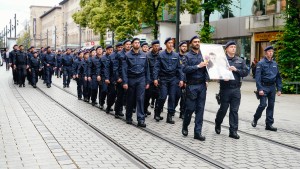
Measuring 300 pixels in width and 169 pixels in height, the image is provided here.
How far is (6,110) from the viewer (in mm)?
12516

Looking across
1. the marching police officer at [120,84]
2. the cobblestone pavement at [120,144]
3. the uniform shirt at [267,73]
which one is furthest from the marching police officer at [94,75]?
the uniform shirt at [267,73]

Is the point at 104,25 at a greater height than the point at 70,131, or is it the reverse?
the point at 104,25

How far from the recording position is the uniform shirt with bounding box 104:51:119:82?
11.1 metres

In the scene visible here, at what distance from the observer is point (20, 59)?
21.7 m

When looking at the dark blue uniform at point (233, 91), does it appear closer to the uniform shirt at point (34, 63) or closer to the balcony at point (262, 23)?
the uniform shirt at point (34, 63)

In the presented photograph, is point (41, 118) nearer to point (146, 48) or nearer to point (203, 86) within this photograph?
point (146, 48)

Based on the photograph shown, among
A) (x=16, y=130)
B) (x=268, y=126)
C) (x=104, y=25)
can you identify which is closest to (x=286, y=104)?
(x=268, y=126)

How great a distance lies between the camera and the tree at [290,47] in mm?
21672

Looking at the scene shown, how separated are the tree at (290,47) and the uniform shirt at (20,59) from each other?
12.3 meters

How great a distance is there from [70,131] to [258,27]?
25492mm

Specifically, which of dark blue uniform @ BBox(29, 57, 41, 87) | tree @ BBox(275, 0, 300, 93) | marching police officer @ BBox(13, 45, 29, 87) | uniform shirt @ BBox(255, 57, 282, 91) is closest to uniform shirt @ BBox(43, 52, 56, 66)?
dark blue uniform @ BBox(29, 57, 41, 87)

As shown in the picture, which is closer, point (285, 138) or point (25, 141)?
point (25, 141)

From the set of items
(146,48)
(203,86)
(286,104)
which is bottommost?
(286,104)

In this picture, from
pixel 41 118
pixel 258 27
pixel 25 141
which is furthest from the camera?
pixel 258 27
